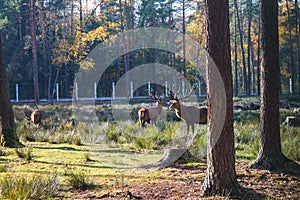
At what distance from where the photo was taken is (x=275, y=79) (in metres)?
6.21

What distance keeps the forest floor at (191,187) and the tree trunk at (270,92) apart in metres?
0.35

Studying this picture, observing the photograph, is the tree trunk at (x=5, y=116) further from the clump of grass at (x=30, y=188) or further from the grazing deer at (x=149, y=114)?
the grazing deer at (x=149, y=114)

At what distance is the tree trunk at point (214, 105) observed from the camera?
449cm

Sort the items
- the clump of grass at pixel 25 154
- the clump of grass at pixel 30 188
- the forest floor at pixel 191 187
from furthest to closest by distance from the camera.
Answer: the clump of grass at pixel 25 154 → the forest floor at pixel 191 187 → the clump of grass at pixel 30 188

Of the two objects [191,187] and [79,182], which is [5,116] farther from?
[191,187]

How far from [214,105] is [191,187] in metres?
1.29

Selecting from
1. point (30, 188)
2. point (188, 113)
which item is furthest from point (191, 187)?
point (188, 113)

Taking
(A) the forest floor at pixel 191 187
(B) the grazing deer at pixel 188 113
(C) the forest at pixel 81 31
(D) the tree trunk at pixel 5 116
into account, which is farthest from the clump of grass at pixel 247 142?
(C) the forest at pixel 81 31

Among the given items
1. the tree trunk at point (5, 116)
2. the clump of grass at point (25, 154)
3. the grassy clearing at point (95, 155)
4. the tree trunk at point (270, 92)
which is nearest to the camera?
the grassy clearing at point (95, 155)

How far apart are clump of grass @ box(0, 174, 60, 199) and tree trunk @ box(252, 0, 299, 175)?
3395 millimetres

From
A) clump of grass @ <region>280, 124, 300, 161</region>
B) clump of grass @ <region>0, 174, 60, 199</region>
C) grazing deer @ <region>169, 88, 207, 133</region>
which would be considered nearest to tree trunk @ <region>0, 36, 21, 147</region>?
clump of grass @ <region>0, 174, 60, 199</region>

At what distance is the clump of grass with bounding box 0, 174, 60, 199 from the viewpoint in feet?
14.1

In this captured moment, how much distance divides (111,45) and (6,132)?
84.1ft

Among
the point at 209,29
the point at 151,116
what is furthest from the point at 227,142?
the point at 151,116
